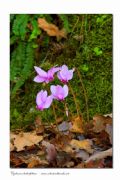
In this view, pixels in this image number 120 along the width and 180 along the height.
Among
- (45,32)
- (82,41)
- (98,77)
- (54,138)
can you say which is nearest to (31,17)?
(45,32)

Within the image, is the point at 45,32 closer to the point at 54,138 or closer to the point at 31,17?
the point at 31,17

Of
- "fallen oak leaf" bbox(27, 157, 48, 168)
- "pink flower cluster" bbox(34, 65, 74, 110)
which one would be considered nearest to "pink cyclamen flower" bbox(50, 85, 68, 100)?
"pink flower cluster" bbox(34, 65, 74, 110)

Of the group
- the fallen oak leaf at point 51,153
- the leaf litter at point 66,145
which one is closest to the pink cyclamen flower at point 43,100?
the leaf litter at point 66,145

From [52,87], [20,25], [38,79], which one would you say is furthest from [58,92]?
[20,25]

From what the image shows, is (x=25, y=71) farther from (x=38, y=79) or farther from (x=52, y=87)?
(x=52, y=87)

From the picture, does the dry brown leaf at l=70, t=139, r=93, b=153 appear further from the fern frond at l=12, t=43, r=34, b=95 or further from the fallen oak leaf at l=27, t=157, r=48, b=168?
the fern frond at l=12, t=43, r=34, b=95

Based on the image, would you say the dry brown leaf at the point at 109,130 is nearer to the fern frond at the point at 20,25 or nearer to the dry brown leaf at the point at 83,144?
the dry brown leaf at the point at 83,144
